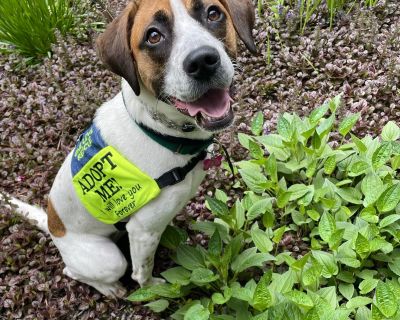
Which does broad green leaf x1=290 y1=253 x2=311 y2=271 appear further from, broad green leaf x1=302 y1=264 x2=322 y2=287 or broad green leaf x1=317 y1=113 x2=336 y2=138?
broad green leaf x1=317 y1=113 x2=336 y2=138

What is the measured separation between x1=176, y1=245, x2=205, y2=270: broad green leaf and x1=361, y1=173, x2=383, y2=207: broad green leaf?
1.07m

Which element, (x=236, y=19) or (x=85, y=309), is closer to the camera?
(x=236, y=19)

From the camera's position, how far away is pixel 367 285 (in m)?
3.11

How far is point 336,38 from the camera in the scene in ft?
15.9

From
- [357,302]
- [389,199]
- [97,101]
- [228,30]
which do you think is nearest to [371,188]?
[389,199]

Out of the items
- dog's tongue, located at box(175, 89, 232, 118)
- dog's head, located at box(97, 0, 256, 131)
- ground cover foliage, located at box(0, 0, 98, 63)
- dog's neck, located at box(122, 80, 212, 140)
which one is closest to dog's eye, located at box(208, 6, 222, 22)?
dog's head, located at box(97, 0, 256, 131)

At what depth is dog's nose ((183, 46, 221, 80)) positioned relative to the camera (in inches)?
97.6

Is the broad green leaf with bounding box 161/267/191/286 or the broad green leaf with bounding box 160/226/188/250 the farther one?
the broad green leaf with bounding box 160/226/188/250

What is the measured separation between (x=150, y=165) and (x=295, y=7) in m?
2.69

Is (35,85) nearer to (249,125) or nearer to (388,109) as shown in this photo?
(249,125)

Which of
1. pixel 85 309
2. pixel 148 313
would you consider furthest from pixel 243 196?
pixel 85 309

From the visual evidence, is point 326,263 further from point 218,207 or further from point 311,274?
point 218,207

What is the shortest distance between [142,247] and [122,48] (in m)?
1.18

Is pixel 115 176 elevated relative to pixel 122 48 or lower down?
lower down
